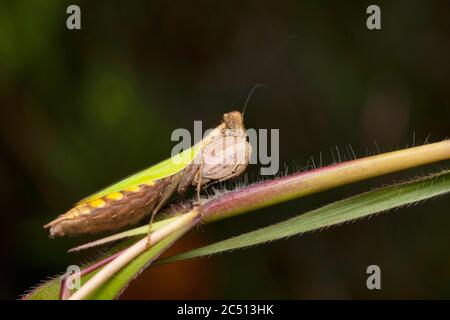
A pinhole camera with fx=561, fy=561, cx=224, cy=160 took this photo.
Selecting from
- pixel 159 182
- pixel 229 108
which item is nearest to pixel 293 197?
pixel 159 182

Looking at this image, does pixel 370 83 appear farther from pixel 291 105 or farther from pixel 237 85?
pixel 237 85

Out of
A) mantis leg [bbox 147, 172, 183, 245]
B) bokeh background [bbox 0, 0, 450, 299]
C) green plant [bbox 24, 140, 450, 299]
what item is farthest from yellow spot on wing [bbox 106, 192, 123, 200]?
bokeh background [bbox 0, 0, 450, 299]

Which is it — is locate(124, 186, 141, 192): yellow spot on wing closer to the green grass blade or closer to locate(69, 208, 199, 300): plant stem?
locate(69, 208, 199, 300): plant stem

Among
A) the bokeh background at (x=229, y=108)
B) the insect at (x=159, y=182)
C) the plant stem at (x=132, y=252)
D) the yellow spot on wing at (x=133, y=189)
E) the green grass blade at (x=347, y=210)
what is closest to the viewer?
the plant stem at (x=132, y=252)

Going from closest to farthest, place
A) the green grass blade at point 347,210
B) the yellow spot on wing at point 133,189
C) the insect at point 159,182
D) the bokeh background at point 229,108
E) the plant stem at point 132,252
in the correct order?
the plant stem at point 132,252 < the green grass blade at point 347,210 < the insect at point 159,182 < the yellow spot on wing at point 133,189 < the bokeh background at point 229,108

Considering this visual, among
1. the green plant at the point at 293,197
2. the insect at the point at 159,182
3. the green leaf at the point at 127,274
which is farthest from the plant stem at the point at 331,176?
the insect at the point at 159,182

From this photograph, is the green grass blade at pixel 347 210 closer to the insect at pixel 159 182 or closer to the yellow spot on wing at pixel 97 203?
the insect at pixel 159 182

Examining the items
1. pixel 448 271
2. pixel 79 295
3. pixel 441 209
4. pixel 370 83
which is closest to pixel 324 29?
pixel 370 83
